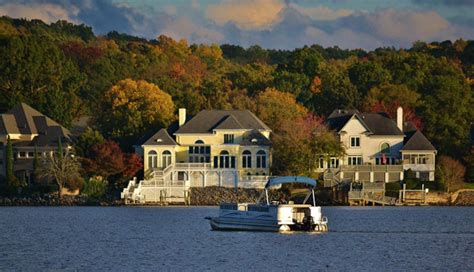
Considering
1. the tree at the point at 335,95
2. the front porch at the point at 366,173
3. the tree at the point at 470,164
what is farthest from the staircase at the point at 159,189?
the tree at the point at 335,95

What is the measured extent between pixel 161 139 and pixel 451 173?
22.4 meters

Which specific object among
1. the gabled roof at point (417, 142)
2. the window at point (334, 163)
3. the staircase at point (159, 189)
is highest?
the gabled roof at point (417, 142)

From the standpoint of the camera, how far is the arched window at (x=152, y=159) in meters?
104

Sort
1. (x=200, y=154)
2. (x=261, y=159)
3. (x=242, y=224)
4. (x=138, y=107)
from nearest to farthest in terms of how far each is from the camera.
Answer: (x=242, y=224) → (x=261, y=159) → (x=200, y=154) → (x=138, y=107)

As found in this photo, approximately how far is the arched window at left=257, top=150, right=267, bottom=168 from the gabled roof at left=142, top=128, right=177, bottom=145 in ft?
22.0

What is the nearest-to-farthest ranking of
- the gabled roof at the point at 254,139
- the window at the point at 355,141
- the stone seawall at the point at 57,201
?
the stone seawall at the point at 57,201
the gabled roof at the point at 254,139
the window at the point at 355,141

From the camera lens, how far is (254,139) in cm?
10519

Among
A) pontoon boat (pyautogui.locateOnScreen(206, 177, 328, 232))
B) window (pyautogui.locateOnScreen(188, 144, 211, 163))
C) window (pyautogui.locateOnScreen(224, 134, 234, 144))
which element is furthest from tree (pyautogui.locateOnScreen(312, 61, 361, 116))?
pontoon boat (pyautogui.locateOnScreen(206, 177, 328, 232))

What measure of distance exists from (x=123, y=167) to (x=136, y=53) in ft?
205

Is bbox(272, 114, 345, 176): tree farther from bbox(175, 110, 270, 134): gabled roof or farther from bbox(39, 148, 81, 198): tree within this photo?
bbox(39, 148, 81, 198): tree

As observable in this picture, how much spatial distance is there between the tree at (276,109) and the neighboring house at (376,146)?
553 centimetres

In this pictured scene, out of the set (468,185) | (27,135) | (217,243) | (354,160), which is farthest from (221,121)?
(217,243)

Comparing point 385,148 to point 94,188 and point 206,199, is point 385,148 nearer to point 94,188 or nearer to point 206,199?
point 206,199

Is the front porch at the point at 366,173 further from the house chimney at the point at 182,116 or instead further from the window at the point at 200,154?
the house chimney at the point at 182,116
